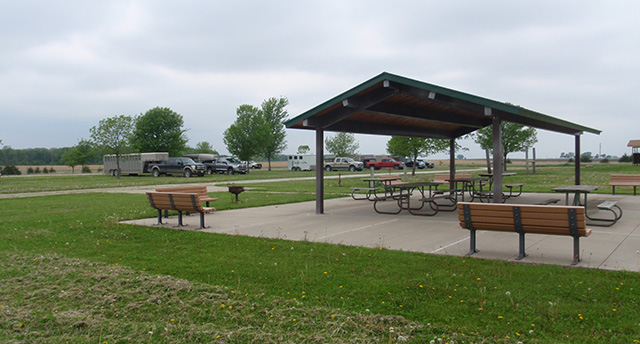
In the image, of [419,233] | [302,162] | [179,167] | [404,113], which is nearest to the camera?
[419,233]

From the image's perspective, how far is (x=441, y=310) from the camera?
175 inches

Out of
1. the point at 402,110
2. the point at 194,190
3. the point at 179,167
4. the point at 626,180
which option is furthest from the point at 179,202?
the point at 179,167

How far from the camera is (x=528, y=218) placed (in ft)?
21.3

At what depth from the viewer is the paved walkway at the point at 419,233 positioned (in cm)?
677

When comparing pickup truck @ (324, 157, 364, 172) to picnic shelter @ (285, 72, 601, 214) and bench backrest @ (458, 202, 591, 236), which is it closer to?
picnic shelter @ (285, 72, 601, 214)

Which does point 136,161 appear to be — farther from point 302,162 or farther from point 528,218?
point 528,218

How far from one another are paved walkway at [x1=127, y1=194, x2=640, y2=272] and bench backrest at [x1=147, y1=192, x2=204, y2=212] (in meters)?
0.45

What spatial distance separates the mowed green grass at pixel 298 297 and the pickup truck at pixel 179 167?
32.2m

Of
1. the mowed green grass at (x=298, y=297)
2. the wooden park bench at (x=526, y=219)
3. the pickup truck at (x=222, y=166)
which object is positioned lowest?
the mowed green grass at (x=298, y=297)

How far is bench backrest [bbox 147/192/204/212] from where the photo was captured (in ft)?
31.8

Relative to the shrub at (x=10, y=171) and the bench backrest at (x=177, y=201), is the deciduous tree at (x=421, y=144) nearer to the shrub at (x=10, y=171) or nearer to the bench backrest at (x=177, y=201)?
the bench backrest at (x=177, y=201)

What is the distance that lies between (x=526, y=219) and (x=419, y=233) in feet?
8.55

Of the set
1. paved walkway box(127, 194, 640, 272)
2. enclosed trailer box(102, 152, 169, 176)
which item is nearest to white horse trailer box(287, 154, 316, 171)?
enclosed trailer box(102, 152, 169, 176)

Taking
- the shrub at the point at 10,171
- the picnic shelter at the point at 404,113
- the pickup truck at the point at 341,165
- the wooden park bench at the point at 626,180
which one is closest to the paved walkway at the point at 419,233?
the picnic shelter at the point at 404,113
